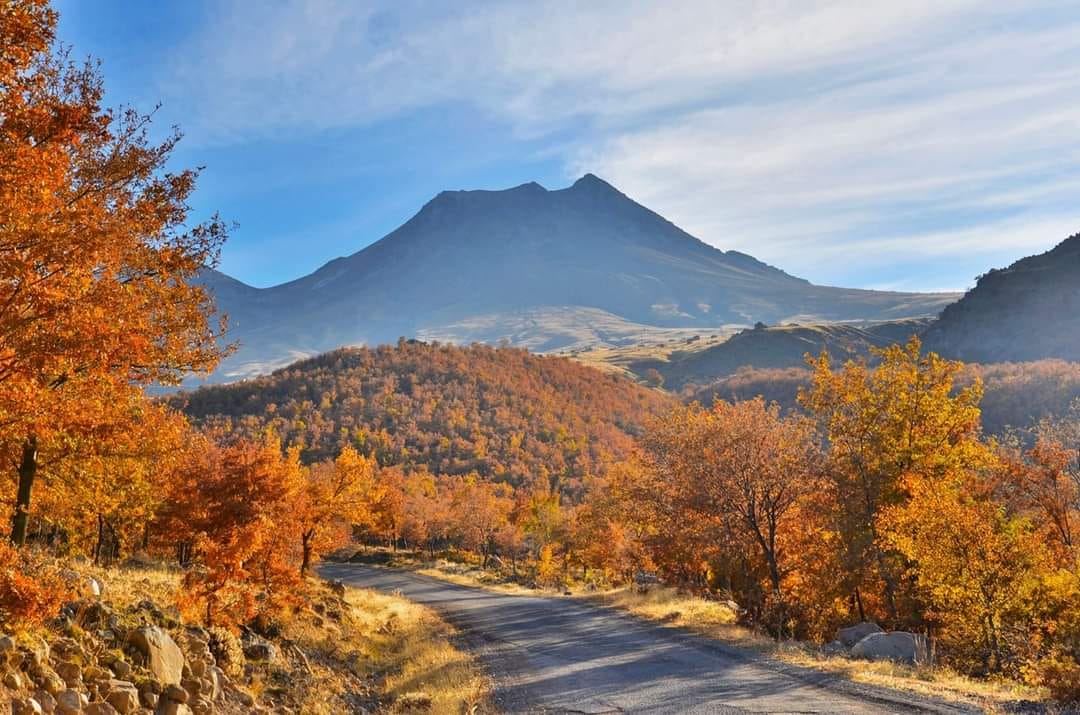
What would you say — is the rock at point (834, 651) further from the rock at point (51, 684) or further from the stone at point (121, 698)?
the rock at point (51, 684)

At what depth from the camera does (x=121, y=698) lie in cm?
924

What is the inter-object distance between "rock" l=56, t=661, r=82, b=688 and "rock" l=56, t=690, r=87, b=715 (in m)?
0.47

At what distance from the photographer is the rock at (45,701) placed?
8.07 meters

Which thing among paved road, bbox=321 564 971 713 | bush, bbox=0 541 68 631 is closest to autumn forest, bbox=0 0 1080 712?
bush, bbox=0 541 68 631

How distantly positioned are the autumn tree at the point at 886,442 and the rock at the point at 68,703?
27805mm

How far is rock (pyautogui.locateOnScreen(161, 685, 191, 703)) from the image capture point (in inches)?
408

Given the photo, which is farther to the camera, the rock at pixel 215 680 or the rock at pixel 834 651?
the rock at pixel 834 651

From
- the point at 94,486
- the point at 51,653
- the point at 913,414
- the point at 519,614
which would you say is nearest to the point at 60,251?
the point at 51,653

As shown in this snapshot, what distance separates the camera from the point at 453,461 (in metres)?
142

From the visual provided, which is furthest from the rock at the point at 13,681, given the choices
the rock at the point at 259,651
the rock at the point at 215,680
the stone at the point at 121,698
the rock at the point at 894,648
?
the rock at the point at 894,648

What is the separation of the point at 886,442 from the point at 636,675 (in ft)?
61.8

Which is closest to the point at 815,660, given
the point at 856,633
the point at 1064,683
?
the point at 1064,683

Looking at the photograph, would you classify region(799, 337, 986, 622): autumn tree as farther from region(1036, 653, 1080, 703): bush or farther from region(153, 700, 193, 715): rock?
region(153, 700, 193, 715): rock

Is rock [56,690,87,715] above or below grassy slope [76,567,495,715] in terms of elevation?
above
